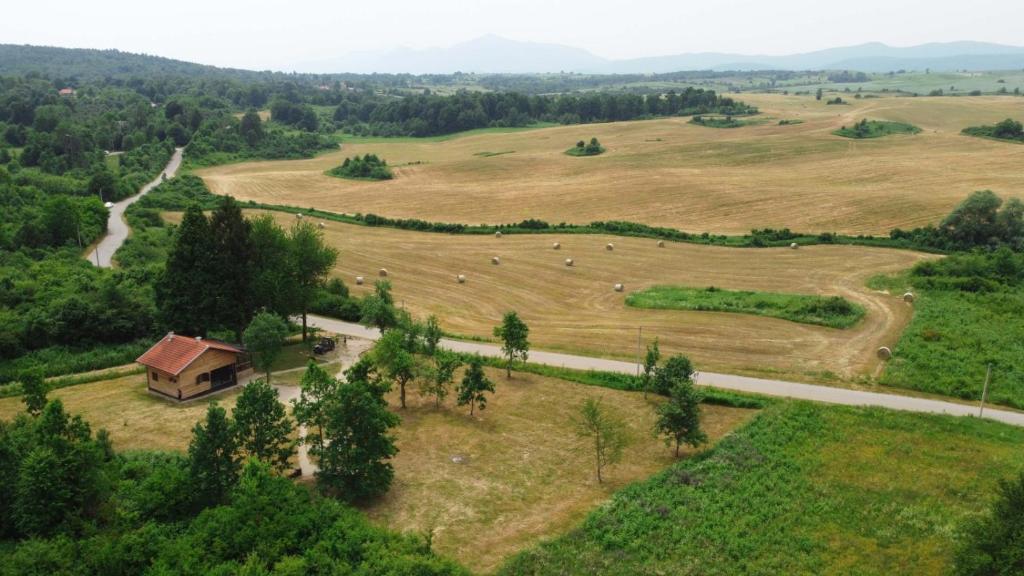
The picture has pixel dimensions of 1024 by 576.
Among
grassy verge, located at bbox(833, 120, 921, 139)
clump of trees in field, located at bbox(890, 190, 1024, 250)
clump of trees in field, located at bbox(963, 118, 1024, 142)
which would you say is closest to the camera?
clump of trees in field, located at bbox(890, 190, 1024, 250)

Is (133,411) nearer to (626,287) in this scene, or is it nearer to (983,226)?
(626,287)

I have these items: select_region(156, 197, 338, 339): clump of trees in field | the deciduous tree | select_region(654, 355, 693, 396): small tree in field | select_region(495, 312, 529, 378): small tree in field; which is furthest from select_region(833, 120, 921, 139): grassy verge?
the deciduous tree

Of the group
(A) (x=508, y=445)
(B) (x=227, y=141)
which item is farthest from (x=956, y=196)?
(B) (x=227, y=141)

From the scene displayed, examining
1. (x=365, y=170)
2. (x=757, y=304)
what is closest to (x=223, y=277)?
(x=757, y=304)

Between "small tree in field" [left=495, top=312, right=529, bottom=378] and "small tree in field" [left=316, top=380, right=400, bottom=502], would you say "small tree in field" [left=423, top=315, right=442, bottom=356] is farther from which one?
"small tree in field" [left=316, top=380, right=400, bottom=502]

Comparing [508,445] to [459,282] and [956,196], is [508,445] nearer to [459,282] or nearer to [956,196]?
[459,282]

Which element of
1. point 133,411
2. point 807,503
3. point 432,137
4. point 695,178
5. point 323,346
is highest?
point 432,137

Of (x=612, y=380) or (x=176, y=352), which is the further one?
(x=612, y=380)
